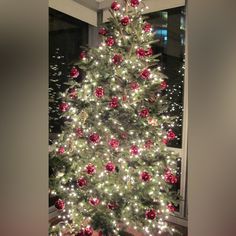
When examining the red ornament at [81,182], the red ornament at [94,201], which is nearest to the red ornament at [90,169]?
the red ornament at [81,182]

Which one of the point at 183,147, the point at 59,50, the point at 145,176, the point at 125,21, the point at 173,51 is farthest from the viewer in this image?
the point at 59,50

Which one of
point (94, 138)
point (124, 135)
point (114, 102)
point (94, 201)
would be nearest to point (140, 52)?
point (114, 102)

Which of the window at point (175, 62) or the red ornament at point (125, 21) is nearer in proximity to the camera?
the red ornament at point (125, 21)

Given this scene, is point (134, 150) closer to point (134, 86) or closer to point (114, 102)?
point (114, 102)

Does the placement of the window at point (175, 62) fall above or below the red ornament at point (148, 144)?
above

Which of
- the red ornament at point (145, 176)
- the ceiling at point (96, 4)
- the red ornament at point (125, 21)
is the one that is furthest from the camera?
the ceiling at point (96, 4)

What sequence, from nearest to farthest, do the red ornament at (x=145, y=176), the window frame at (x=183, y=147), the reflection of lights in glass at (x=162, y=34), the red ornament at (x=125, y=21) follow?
the red ornament at (x=145, y=176) < the red ornament at (x=125, y=21) < the window frame at (x=183, y=147) < the reflection of lights in glass at (x=162, y=34)

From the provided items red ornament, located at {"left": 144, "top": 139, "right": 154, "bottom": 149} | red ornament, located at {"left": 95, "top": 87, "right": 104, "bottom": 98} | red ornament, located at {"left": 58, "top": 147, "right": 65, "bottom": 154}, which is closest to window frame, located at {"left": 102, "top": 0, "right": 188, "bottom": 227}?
red ornament, located at {"left": 144, "top": 139, "right": 154, "bottom": 149}

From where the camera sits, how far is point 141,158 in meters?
2.47

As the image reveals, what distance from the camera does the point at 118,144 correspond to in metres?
2.48

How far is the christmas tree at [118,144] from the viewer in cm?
246

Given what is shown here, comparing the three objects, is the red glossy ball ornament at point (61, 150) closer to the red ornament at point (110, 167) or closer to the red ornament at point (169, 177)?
the red ornament at point (110, 167)

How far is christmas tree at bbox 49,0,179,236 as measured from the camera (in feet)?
8.07
